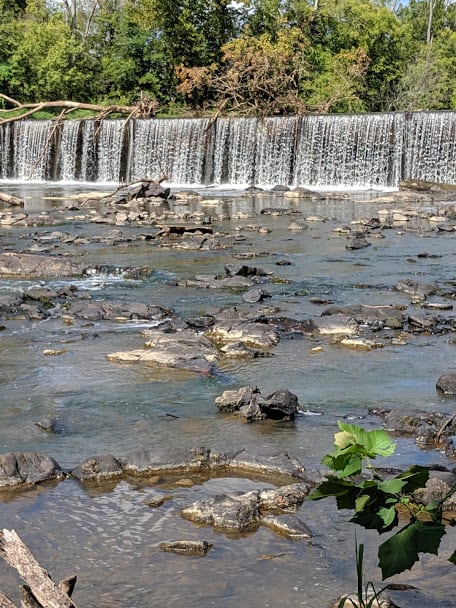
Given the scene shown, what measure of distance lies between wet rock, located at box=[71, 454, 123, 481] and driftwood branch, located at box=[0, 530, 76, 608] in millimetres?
2183

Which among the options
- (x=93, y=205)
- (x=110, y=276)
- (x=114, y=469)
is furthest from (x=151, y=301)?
(x=93, y=205)

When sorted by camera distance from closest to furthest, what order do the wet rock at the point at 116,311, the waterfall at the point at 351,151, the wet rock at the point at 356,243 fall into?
the wet rock at the point at 116,311
the wet rock at the point at 356,243
the waterfall at the point at 351,151

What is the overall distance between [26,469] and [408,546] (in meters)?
3.05

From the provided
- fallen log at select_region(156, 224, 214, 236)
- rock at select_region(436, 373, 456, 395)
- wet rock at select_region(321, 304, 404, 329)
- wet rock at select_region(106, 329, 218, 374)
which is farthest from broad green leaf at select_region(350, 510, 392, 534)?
fallen log at select_region(156, 224, 214, 236)

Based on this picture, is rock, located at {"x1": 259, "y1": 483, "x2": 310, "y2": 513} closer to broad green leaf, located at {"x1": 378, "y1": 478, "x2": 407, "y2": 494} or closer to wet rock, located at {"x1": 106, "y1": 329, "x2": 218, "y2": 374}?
broad green leaf, located at {"x1": 378, "y1": 478, "x2": 407, "y2": 494}

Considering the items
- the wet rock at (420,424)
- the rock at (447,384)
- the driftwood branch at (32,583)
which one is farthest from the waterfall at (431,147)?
the driftwood branch at (32,583)

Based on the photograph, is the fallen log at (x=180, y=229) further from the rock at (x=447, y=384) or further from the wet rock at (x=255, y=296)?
the rock at (x=447, y=384)

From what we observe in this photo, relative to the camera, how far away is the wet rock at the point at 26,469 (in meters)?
4.51

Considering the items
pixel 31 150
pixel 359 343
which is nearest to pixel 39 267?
pixel 359 343

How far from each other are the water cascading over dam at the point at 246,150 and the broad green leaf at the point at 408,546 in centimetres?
2351

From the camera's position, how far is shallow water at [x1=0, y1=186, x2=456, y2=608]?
11.3 feet

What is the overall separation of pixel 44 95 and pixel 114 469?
43.6 meters

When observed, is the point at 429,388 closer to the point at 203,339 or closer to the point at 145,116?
the point at 203,339

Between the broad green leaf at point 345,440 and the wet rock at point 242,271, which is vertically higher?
the broad green leaf at point 345,440
